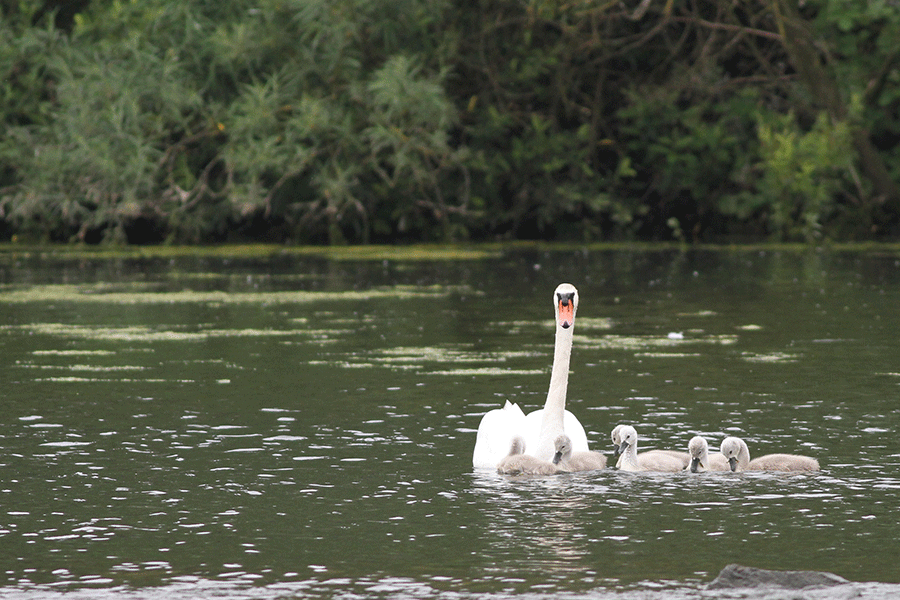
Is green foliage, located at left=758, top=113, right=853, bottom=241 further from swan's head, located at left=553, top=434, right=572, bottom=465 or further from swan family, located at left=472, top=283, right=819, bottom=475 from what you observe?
swan's head, located at left=553, top=434, right=572, bottom=465

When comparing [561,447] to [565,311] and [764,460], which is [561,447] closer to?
[565,311]

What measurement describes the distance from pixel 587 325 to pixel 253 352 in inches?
158

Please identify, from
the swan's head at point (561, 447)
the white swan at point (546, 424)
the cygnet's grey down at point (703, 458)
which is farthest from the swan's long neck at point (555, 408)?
the cygnet's grey down at point (703, 458)

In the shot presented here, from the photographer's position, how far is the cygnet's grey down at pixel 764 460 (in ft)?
30.5

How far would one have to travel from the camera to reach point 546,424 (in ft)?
31.7

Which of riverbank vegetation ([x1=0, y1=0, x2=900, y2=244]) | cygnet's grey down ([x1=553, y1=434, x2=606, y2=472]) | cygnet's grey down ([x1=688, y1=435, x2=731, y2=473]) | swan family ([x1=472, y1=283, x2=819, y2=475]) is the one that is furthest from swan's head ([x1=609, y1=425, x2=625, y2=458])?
riverbank vegetation ([x1=0, y1=0, x2=900, y2=244])

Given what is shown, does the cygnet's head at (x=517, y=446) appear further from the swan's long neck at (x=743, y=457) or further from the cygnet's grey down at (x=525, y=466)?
the swan's long neck at (x=743, y=457)

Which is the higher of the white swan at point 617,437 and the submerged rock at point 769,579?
the white swan at point 617,437

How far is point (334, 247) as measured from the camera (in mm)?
33594

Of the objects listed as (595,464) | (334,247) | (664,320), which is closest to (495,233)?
(334,247)

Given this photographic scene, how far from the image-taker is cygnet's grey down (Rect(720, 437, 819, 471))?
9281 mm

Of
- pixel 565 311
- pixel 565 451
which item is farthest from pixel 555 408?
pixel 565 311

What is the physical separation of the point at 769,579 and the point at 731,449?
2569 millimetres

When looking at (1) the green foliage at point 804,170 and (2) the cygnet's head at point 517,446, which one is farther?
(1) the green foliage at point 804,170
